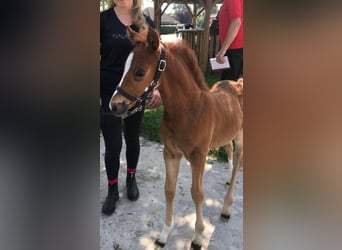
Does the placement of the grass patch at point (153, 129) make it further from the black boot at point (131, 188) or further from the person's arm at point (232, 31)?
the person's arm at point (232, 31)

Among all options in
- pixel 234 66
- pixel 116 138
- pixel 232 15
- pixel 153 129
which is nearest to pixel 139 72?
pixel 232 15

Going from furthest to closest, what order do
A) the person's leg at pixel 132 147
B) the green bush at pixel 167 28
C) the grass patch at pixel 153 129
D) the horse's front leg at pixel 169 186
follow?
1. the grass patch at pixel 153 129
2. the green bush at pixel 167 28
3. the person's leg at pixel 132 147
4. the horse's front leg at pixel 169 186

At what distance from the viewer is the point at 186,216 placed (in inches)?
73.7

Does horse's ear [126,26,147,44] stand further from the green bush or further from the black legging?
the green bush

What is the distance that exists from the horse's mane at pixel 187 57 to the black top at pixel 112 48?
6.7 inches

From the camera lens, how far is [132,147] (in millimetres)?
1948

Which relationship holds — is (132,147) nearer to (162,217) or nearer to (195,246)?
(162,217)

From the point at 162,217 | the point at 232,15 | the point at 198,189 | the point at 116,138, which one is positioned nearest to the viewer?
the point at 232,15

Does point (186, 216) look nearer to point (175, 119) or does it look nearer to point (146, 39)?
point (175, 119)

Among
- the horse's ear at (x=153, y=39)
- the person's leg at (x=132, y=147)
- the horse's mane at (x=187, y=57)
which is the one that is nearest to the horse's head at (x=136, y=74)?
the horse's ear at (x=153, y=39)

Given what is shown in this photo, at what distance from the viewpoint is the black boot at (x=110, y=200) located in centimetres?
172

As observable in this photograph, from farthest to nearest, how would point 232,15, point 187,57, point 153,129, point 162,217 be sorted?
point 153,129 → point 162,217 → point 187,57 → point 232,15

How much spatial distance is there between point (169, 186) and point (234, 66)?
698 millimetres
